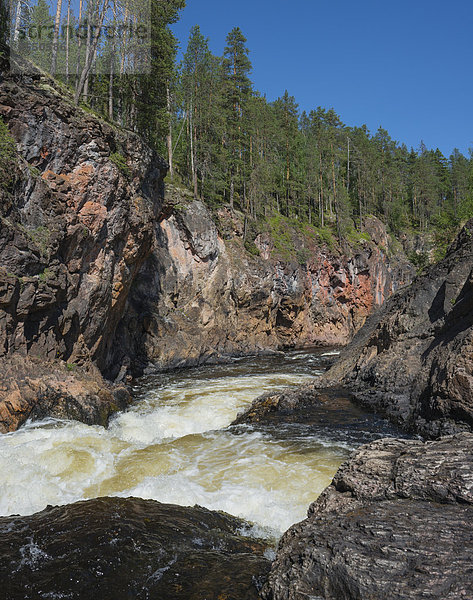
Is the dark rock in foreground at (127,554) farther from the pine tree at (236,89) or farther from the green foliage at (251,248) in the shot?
the pine tree at (236,89)

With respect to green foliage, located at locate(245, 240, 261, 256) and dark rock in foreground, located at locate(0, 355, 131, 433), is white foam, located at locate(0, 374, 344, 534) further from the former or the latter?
green foliage, located at locate(245, 240, 261, 256)

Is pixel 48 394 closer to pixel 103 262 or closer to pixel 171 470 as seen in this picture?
pixel 171 470

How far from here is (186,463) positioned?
816 centimetres

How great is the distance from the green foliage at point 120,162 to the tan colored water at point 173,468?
1028cm

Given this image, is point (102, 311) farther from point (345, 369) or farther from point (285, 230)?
point (285, 230)

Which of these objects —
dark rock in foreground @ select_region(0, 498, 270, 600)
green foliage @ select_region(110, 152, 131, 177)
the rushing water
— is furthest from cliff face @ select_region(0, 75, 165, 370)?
dark rock in foreground @ select_region(0, 498, 270, 600)

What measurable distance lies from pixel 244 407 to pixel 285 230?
3201 cm

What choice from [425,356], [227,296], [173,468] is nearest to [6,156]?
[173,468]

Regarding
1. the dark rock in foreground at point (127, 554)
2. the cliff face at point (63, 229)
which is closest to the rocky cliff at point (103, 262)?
the cliff face at point (63, 229)

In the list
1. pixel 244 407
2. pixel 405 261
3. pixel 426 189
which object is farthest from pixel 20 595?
pixel 426 189

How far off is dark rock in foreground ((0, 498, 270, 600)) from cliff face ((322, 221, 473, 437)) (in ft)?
19.3

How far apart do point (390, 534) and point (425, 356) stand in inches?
390

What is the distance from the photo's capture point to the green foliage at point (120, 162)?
16.1 m

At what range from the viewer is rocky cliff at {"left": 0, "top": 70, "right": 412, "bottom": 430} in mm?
12172
